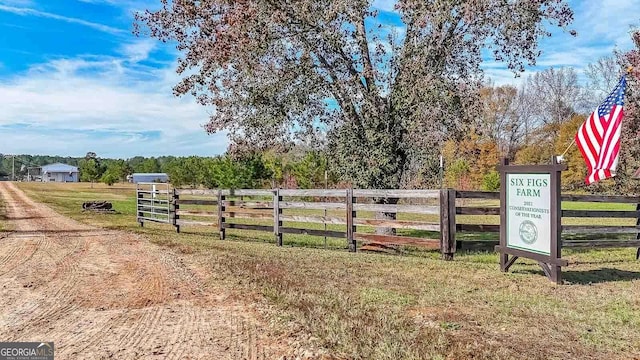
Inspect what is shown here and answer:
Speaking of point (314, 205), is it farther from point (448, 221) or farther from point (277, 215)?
point (448, 221)

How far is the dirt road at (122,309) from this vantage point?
422cm

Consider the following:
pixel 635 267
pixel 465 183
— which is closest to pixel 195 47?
pixel 635 267

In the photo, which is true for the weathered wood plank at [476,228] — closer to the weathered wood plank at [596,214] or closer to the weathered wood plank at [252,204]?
the weathered wood plank at [596,214]

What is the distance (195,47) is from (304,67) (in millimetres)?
2971

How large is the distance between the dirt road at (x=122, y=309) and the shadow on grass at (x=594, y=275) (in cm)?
518

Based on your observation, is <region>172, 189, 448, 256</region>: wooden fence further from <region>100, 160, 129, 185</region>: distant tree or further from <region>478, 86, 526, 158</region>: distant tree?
<region>100, 160, 129, 185</region>: distant tree

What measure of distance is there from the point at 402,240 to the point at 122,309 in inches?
236

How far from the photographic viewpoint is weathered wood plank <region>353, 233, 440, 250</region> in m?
9.64

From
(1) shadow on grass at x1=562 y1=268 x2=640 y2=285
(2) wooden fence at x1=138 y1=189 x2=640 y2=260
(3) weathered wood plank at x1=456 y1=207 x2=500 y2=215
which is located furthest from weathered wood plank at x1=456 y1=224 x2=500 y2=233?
(1) shadow on grass at x1=562 y1=268 x2=640 y2=285

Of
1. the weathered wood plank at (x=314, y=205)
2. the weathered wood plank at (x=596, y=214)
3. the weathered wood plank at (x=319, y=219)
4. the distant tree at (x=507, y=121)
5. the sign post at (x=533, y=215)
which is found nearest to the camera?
the sign post at (x=533, y=215)

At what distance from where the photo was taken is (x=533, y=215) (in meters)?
7.69

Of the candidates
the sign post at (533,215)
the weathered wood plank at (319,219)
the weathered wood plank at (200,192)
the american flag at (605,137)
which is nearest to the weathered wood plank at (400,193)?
the weathered wood plank at (319,219)

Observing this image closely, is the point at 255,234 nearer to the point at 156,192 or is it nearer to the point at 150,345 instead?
the point at 156,192

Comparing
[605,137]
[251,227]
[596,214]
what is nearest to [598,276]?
[596,214]
